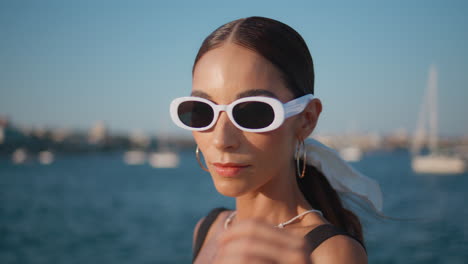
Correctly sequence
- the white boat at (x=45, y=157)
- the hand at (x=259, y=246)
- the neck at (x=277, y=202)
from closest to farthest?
the hand at (x=259, y=246) → the neck at (x=277, y=202) → the white boat at (x=45, y=157)

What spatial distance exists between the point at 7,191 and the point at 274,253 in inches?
2484

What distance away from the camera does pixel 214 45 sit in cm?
171

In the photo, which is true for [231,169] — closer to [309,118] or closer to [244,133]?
[244,133]

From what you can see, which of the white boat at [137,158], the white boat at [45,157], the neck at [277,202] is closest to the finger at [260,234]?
the neck at [277,202]

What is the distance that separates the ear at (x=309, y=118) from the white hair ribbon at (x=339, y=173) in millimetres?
288

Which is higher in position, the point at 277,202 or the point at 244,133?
the point at 244,133

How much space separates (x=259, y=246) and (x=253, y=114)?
74cm

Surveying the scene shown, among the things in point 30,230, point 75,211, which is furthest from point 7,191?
point 30,230

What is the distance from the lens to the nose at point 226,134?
1.57 m

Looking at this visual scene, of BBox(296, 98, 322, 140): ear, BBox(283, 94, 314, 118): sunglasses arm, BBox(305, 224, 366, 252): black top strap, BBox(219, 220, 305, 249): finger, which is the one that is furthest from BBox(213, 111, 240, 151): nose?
BBox(219, 220, 305, 249): finger

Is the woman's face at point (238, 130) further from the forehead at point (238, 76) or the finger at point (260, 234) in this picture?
the finger at point (260, 234)

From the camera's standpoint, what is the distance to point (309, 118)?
1.77 meters

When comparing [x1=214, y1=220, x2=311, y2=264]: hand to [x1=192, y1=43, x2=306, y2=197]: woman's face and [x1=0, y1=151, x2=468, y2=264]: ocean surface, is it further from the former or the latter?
[x1=0, y1=151, x2=468, y2=264]: ocean surface

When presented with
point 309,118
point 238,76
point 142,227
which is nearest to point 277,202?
point 309,118
